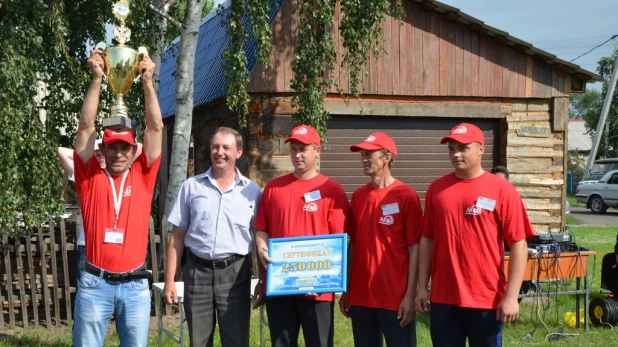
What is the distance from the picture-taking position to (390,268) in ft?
13.9

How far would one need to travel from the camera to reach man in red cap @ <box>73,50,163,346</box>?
153 inches

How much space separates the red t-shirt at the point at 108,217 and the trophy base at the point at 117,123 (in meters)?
0.24

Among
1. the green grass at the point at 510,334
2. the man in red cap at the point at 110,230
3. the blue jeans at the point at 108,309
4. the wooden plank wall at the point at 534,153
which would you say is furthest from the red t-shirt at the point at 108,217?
the wooden plank wall at the point at 534,153

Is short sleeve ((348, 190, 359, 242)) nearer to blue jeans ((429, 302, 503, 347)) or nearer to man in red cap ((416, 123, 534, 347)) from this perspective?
man in red cap ((416, 123, 534, 347))

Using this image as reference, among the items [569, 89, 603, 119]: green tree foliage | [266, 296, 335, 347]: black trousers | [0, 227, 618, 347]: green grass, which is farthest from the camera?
[569, 89, 603, 119]: green tree foliage

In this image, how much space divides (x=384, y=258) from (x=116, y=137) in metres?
1.87

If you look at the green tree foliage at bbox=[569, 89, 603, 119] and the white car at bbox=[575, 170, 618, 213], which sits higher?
the green tree foliage at bbox=[569, 89, 603, 119]

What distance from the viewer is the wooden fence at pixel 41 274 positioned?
763cm

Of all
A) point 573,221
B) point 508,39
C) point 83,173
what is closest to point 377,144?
point 83,173

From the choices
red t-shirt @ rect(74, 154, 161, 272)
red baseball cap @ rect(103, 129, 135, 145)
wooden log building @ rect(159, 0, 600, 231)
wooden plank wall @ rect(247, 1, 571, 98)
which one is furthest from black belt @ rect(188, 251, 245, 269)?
wooden plank wall @ rect(247, 1, 571, 98)

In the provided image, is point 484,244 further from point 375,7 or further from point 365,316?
point 375,7

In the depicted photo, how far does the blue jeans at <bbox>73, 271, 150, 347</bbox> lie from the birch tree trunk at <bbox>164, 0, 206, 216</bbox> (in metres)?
4.31

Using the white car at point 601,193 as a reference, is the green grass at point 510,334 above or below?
below

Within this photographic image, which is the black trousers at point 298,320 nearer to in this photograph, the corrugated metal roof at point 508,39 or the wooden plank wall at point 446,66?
the wooden plank wall at point 446,66
